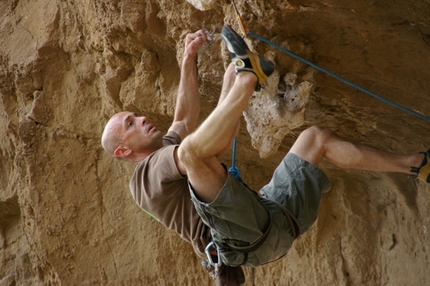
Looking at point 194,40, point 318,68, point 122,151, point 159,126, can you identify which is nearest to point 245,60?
point 318,68

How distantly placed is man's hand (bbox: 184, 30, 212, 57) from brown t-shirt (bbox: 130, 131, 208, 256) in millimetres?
442

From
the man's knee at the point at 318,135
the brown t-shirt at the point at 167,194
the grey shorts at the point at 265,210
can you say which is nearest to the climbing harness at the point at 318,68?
the man's knee at the point at 318,135

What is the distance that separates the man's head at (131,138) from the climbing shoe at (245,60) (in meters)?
0.74

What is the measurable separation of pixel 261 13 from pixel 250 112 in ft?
1.46

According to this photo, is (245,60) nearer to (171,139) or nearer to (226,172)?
(226,172)

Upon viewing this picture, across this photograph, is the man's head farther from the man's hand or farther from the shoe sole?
the shoe sole

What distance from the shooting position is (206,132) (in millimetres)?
2357

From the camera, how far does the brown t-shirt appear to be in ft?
8.73

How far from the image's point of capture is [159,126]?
3990 mm

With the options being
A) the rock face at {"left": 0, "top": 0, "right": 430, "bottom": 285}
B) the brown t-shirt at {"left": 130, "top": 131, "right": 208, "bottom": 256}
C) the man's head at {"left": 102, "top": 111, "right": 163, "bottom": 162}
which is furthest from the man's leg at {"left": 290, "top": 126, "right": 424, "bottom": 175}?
the man's head at {"left": 102, "top": 111, "right": 163, "bottom": 162}

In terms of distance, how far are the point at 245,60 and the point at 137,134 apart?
2.63 feet

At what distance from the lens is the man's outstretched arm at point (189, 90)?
3035 mm

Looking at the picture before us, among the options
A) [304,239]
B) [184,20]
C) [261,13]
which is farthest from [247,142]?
[261,13]

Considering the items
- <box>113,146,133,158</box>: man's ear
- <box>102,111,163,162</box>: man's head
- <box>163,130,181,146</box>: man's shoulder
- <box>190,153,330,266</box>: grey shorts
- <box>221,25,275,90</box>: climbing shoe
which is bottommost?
<box>190,153,330,266</box>: grey shorts
